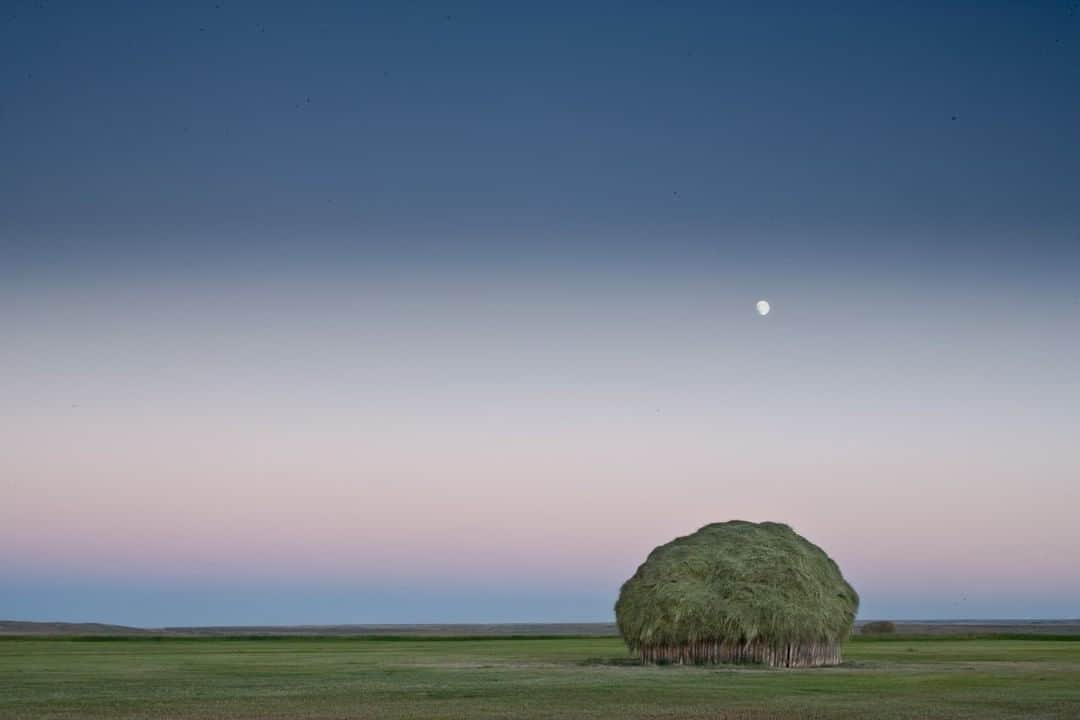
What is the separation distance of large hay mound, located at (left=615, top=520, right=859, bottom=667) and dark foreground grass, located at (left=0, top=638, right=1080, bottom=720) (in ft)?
5.53

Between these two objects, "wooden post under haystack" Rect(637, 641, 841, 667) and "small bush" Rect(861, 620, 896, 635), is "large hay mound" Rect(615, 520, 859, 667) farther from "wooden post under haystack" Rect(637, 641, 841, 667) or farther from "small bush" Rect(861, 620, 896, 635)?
"small bush" Rect(861, 620, 896, 635)

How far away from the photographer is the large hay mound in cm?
4709

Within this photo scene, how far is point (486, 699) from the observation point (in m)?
29.8

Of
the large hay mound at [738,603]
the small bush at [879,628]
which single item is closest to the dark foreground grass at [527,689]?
the large hay mound at [738,603]

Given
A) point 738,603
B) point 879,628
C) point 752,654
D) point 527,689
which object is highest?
point 879,628

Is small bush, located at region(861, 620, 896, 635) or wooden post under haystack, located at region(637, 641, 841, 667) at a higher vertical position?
small bush, located at region(861, 620, 896, 635)

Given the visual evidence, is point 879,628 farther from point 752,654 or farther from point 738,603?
point 738,603

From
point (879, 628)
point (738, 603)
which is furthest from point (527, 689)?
point (879, 628)

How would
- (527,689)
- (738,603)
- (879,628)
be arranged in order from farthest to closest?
(879,628)
(738,603)
(527,689)

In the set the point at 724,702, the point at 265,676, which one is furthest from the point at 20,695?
the point at 724,702

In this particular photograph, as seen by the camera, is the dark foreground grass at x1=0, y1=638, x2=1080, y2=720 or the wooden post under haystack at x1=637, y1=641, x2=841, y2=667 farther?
the wooden post under haystack at x1=637, y1=641, x2=841, y2=667

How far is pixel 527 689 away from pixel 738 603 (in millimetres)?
16034

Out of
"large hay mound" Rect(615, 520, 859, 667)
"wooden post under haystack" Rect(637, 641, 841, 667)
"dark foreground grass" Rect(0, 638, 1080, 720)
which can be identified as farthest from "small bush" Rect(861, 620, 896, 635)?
"wooden post under haystack" Rect(637, 641, 841, 667)

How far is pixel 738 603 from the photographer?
47.4 metres
